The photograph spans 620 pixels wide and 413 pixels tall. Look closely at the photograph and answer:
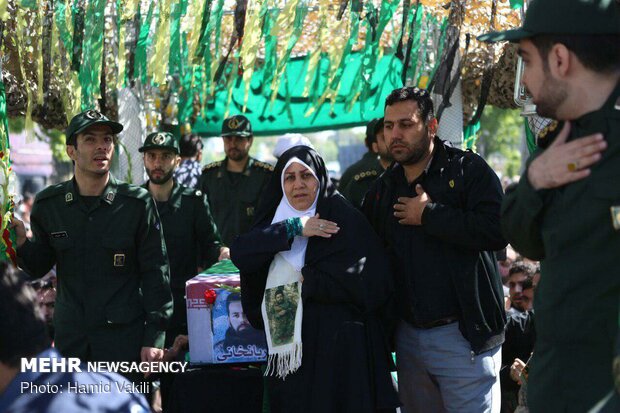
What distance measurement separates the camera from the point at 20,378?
8.18 ft

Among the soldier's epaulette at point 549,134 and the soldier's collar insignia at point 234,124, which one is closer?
the soldier's epaulette at point 549,134

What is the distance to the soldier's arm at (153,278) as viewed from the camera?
226 inches

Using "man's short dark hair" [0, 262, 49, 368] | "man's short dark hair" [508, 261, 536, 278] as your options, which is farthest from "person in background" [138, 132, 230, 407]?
"man's short dark hair" [0, 262, 49, 368]

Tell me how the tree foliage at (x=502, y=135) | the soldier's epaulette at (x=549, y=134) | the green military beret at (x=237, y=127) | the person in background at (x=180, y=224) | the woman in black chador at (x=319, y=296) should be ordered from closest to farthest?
the soldier's epaulette at (x=549, y=134), the woman in black chador at (x=319, y=296), the person in background at (x=180, y=224), the green military beret at (x=237, y=127), the tree foliage at (x=502, y=135)

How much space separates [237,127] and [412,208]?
14.9 feet

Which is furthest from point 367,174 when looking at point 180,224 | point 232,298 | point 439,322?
point 439,322

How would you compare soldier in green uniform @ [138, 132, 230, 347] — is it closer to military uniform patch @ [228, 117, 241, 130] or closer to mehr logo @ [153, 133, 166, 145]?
mehr logo @ [153, 133, 166, 145]

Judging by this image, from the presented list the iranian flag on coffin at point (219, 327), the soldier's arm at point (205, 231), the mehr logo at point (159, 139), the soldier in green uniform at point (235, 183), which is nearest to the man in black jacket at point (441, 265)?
the iranian flag on coffin at point (219, 327)

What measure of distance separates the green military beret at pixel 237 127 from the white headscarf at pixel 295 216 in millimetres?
3846

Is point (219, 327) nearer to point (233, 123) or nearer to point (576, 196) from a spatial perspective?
point (576, 196)

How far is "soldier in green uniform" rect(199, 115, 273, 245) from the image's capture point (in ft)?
29.0

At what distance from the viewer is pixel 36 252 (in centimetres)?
571

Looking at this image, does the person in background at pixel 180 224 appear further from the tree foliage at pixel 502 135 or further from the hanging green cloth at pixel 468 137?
the tree foliage at pixel 502 135

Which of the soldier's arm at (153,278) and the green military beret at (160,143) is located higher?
the green military beret at (160,143)
